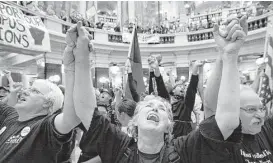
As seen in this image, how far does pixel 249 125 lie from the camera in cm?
157

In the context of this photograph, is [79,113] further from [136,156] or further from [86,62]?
[136,156]

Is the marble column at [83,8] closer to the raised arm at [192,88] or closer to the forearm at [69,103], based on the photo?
the raised arm at [192,88]

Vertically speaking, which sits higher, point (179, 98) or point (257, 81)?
point (257, 81)

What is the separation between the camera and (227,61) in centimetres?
117

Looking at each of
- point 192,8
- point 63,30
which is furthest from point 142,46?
point 192,8

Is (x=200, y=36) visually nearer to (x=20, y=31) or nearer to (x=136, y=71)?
(x=136, y=71)

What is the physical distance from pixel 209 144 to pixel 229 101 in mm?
237

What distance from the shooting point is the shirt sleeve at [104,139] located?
139 cm

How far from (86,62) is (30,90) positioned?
2.55ft

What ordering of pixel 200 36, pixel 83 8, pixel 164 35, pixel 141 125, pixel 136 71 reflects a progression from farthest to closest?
pixel 83 8 → pixel 164 35 → pixel 200 36 → pixel 136 71 → pixel 141 125

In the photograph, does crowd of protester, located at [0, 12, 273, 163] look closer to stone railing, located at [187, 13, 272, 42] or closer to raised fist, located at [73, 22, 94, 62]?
raised fist, located at [73, 22, 94, 62]

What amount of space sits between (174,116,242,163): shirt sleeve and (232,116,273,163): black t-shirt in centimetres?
29

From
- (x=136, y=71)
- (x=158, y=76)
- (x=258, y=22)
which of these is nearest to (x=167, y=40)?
(x=258, y=22)

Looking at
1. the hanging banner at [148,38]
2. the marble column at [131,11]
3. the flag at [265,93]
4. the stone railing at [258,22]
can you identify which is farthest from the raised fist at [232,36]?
the marble column at [131,11]
